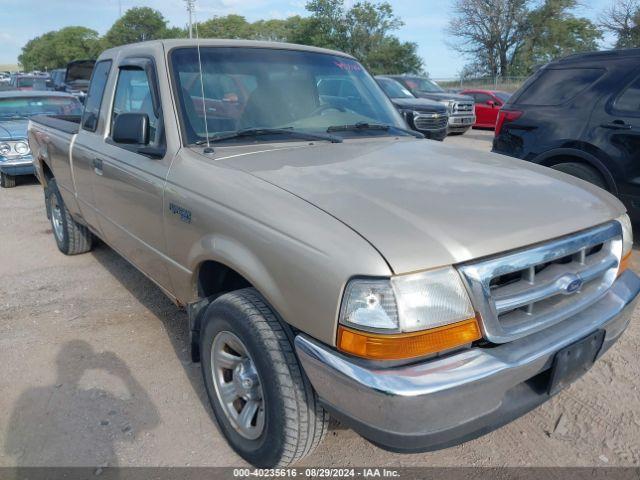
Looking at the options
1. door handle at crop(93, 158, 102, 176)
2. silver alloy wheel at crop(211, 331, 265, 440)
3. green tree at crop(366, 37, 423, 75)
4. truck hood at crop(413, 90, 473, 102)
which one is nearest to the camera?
silver alloy wheel at crop(211, 331, 265, 440)

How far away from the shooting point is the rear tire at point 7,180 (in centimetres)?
875

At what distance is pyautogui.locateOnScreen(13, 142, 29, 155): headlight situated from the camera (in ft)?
28.1

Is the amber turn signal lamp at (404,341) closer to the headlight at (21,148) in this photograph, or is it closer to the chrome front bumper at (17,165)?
the chrome front bumper at (17,165)

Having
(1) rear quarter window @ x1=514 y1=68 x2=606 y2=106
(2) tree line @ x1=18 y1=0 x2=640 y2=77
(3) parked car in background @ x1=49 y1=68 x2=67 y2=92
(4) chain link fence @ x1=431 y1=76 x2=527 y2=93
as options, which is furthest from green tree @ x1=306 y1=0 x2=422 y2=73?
(1) rear quarter window @ x1=514 y1=68 x2=606 y2=106

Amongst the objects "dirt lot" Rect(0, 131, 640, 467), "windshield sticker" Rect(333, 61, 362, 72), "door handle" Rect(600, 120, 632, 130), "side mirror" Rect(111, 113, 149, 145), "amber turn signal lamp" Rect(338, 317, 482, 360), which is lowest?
"dirt lot" Rect(0, 131, 640, 467)

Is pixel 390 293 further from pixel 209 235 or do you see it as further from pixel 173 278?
pixel 173 278

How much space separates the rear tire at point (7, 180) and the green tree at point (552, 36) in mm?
45682

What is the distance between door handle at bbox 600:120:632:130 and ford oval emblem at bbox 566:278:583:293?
3543 mm

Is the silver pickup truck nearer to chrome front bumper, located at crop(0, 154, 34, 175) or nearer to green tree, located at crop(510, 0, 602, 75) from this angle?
chrome front bumper, located at crop(0, 154, 34, 175)

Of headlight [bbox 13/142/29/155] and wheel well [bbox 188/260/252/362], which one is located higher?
headlight [bbox 13/142/29/155]

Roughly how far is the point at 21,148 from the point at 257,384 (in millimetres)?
8114

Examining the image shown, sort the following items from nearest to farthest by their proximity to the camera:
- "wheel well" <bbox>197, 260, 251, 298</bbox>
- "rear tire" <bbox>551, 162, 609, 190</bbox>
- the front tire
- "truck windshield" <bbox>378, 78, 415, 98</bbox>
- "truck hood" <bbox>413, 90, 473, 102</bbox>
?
1. the front tire
2. "wheel well" <bbox>197, 260, 251, 298</bbox>
3. "rear tire" <bbox>551, 162, 609, 190</bbox>
4. "truck windshield" <bbox>378, 78, 415, 98</bbox>
5. "truck hood" <bbox>413, 90, 473, 102</bbox>

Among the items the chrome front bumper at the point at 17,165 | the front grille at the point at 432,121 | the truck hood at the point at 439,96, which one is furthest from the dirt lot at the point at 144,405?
the truck hood at the point at 439,96

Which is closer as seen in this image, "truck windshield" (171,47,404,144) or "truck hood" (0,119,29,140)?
"truck windshield" (171,47,404,144)
